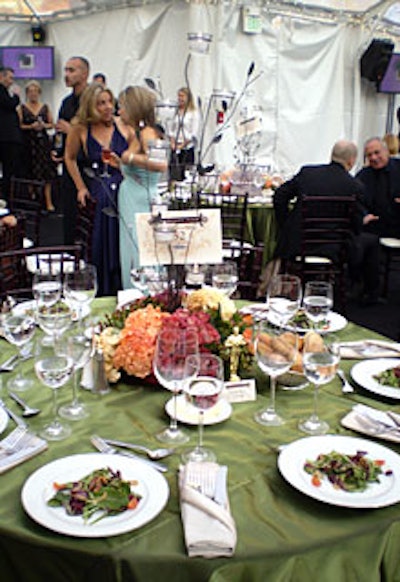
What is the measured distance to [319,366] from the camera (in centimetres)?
137

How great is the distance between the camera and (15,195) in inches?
184

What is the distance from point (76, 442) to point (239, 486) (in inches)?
13.9

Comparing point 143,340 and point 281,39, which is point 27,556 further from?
point 281,39

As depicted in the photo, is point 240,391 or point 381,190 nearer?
point 240,391

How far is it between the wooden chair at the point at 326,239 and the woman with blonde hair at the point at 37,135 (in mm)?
5185

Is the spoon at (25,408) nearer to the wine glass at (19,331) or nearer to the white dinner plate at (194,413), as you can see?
the wine glass at (19,331)

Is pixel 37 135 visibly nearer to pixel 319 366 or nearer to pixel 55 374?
pixel 55 374

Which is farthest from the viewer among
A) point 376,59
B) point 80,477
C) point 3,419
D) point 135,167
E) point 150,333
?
point 376,59

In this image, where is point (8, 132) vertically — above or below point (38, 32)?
below

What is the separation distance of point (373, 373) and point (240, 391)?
0.37 meters

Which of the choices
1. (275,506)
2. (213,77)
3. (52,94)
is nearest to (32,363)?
(275,506)

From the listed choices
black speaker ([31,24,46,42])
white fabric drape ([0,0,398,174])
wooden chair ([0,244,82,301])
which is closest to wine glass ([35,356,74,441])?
wooden chair ([0,244,82,301])

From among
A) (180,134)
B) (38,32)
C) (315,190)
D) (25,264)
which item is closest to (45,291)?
(180,134)

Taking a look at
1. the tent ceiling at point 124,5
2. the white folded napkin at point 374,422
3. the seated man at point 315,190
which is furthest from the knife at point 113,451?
the tent ceiling at point 124,5
